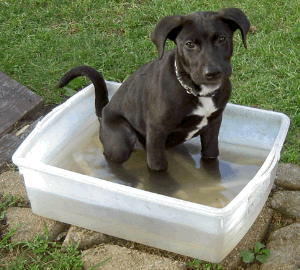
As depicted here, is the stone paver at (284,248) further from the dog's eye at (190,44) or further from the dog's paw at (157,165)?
the dog's eye at (190,44)

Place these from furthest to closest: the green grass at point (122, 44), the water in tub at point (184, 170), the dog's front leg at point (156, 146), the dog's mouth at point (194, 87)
Result: the green grass at point (122, 44) < the water in tub at point (184, 170) < the dog's front leg at point (156, 146) < the dog's mouth at point (194, 87)

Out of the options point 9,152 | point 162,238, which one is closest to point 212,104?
point 162,238

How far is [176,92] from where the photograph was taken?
7.96 feet

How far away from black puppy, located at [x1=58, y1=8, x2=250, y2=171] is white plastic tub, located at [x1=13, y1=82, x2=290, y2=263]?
1.35 feet

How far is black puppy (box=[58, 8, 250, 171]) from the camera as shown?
2.21 metres

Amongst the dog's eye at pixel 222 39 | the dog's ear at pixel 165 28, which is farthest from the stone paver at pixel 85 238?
the dog's eye at pixel 222 39

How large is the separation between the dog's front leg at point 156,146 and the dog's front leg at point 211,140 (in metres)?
0.34

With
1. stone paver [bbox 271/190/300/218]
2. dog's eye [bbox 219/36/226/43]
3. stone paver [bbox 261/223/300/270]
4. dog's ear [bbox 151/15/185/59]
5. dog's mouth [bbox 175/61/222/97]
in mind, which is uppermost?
dog's ear [bbox 151/15/185/59]

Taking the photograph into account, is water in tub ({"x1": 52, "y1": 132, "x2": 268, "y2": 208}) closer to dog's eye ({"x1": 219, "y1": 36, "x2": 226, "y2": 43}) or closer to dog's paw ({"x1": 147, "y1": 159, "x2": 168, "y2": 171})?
dog's paw ({"x1": 147, "y1": 159, "x2": 168, "y2": 171})

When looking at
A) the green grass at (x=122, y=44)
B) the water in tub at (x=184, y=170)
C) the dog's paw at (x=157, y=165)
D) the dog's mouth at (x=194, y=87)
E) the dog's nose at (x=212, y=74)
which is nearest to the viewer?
the dog's nose at (x=212, y=74)

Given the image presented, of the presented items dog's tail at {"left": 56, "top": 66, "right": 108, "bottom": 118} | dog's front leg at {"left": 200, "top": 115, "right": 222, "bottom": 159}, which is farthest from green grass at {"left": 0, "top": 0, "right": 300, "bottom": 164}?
dog's tail at {"left": 56, "top": 66, "right": 108, "bottom": 118}

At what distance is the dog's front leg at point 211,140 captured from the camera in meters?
2.80

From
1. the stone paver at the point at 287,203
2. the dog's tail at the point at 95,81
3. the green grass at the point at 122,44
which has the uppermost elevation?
the dog's tail at the point at 95,81

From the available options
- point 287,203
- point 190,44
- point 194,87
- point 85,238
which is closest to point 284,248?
point 287,203
